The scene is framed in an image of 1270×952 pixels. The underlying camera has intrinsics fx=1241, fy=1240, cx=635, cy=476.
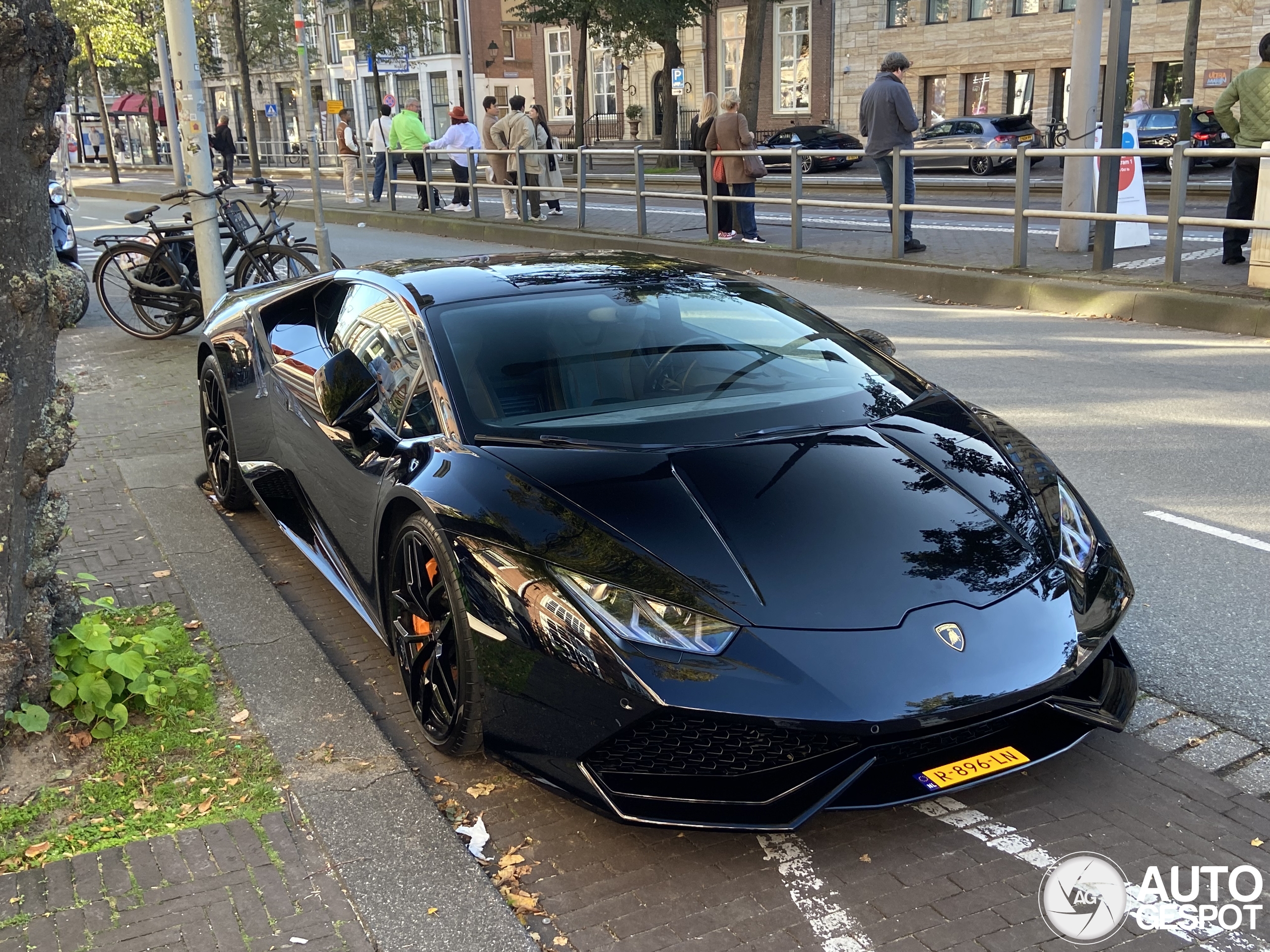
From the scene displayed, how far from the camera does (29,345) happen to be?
3418 millimetres

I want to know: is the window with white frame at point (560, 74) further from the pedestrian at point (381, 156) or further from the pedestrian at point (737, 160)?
the pedestrian at point (737, 160)

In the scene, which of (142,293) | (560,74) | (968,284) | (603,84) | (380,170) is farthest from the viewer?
(560,74)

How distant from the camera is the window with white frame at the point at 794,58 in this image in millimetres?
47531

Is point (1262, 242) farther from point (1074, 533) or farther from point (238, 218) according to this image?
point (238, 218)

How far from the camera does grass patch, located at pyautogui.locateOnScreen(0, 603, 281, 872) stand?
10.2 feet

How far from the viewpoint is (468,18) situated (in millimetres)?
61281

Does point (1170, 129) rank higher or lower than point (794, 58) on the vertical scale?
lower

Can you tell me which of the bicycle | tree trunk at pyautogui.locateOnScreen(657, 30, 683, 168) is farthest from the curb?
tree trunk at pyautogui.locateOnScreen(657, 30, 683, 168)

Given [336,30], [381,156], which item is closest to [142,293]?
[381,156]

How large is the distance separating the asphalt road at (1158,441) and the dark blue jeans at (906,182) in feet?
4.13

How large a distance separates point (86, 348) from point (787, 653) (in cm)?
963

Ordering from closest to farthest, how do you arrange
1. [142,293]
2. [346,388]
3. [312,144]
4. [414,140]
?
[346,388] → [142,293] → [312,144] → [414,140]

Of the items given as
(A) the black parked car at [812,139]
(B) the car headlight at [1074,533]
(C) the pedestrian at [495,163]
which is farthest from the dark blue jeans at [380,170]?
(B) the car headlight at [1074,533]

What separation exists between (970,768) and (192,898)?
5.97ft
